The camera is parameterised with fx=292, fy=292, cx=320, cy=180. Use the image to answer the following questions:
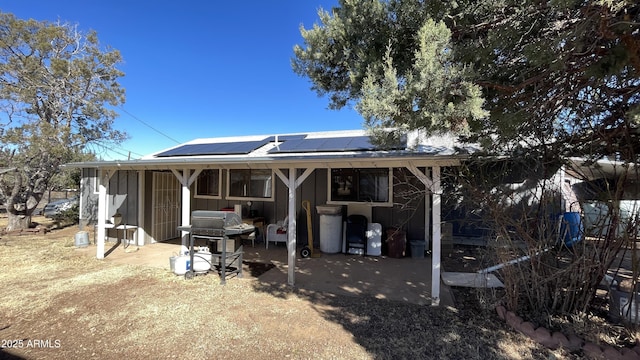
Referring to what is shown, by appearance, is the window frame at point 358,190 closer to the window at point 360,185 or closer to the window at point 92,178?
the window at point 360,185

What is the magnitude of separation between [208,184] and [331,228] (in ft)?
13.7

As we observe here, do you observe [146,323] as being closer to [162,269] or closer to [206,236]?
[206,236]

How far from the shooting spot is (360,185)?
7441 mm

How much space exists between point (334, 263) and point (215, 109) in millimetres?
13535

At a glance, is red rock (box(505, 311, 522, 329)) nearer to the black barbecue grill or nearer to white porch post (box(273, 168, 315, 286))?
white porch post (box(273, 168, 315, 286))

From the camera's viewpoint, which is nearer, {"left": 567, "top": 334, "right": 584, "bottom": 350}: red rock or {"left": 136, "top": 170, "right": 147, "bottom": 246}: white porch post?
{"left": 567, "top": 334, "right": 584, "bottom": 350}: red rock

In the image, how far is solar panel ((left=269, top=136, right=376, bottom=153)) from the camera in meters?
7.24

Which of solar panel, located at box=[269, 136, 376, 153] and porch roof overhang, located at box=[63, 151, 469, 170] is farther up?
solar panel, located at box=[269, 136, 376, 153]

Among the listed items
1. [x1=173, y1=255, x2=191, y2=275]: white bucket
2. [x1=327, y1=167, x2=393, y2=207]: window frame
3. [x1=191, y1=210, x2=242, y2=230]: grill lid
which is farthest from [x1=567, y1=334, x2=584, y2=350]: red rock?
[x1=173, y1=255, x2=191, y2=275]: white bucket

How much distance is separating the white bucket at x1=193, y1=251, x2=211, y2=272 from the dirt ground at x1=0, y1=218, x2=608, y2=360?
293 millimetres

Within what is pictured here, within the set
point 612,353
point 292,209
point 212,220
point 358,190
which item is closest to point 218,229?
point 212,220

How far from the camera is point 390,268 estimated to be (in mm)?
5789

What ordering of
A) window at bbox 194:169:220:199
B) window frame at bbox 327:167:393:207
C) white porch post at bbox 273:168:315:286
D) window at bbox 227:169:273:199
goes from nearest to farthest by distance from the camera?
white porch post at bbox 273:168:315:286, window frame at bbox 327:167:393:207, window at bbox 227:169:273:199, window at bbox 194:169:220:199

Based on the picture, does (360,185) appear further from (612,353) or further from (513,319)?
(612,353)
